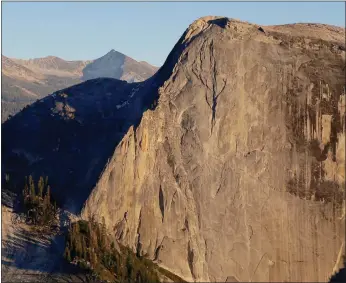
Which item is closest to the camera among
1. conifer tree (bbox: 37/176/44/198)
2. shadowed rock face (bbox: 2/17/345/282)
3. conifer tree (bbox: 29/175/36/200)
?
conifer tree (bbox: 29/175/36/200)

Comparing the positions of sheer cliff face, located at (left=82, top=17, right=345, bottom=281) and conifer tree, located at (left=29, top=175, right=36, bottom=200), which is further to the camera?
sheer cliff face, located at (left=82, top=17, right=345, bottom=281)

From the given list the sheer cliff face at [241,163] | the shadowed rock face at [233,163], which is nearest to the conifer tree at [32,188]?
the shadowed rock face at [233,163]

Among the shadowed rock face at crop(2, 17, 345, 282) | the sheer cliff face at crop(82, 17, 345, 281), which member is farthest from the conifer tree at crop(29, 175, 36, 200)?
the sheer cliff face at crop(82, 17, 345, 281)

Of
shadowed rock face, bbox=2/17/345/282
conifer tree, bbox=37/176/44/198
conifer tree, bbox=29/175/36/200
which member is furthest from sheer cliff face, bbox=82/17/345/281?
conifer tree, bbox=29/175/36/200

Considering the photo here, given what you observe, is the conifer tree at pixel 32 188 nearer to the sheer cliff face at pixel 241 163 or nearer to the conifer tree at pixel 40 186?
the conifer tree at pixel 40 186

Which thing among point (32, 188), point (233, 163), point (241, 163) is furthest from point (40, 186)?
point (241, 163)

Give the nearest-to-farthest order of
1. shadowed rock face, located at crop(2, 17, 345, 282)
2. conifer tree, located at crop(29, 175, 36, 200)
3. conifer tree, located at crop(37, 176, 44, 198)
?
conifer tree, located at crop(29, 175, 36, 200)
conifer tree, located at crop(37, 176, 44, 198)
shadowed rock face, located at crop(2, 17, 345, 282)

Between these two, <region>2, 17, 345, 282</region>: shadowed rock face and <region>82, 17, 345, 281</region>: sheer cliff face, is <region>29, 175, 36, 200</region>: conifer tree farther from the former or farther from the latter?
<region>82, 17, 345, 281</region>: sheer cliff face
